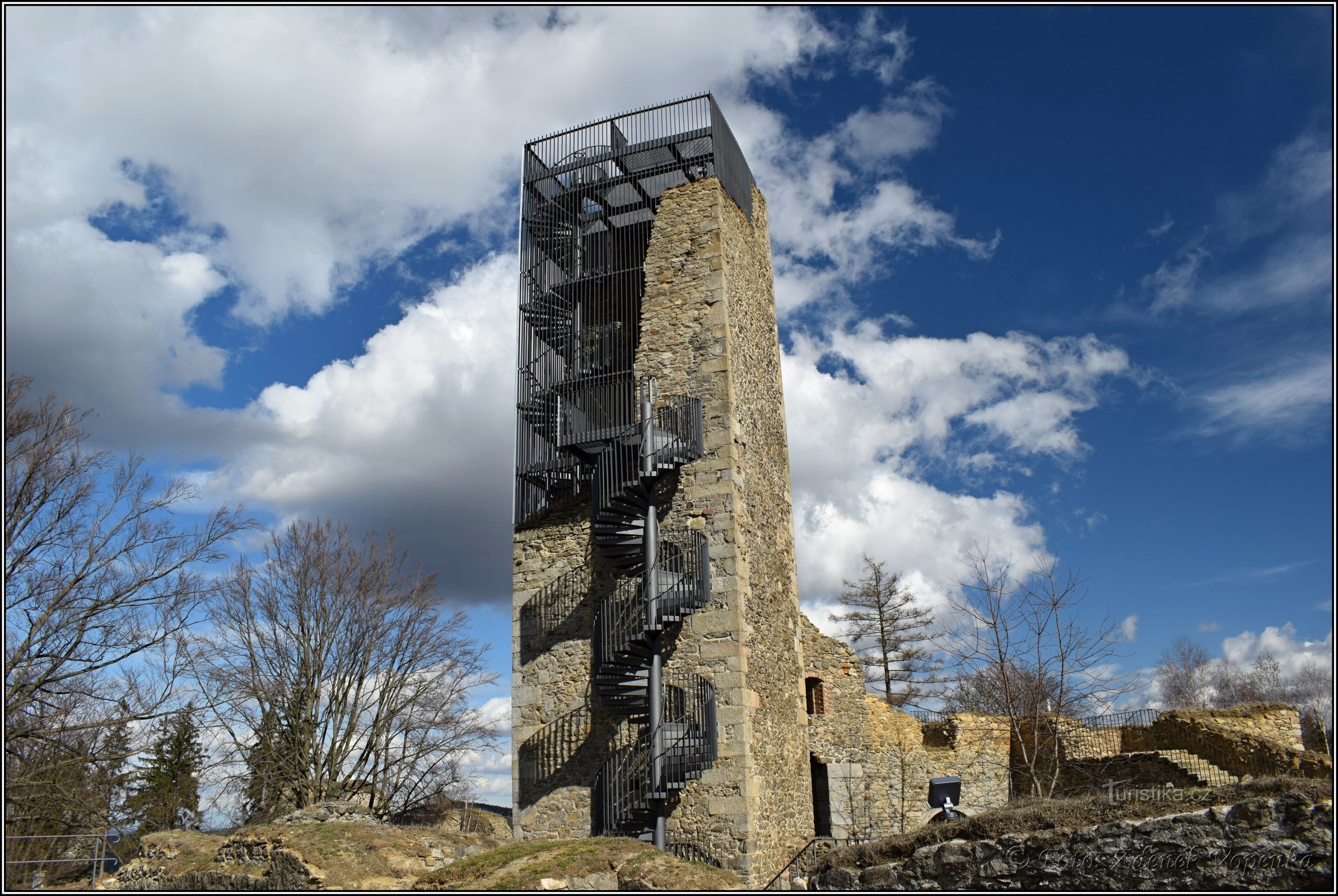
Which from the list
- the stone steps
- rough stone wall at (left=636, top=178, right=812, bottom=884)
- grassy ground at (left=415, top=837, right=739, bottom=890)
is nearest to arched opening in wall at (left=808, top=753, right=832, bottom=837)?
rough stone wall at (left=636, top=178, right=812, bottom=884)

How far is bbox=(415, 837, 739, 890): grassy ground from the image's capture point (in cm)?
1013

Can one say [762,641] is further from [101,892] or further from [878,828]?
[101,892]

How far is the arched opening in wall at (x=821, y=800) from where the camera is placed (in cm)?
1698

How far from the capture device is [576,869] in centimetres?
1030

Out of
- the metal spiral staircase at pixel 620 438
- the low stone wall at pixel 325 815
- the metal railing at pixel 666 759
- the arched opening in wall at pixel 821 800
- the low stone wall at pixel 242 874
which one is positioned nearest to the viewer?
the low stone wall at pixel 242 874

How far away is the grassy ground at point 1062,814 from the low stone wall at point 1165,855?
0.12m

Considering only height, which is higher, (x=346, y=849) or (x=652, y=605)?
(x=652, y=605)

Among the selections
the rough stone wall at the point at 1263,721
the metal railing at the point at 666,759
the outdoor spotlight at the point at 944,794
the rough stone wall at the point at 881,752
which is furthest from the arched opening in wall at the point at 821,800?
the rough stone wall at the point at 1263,721

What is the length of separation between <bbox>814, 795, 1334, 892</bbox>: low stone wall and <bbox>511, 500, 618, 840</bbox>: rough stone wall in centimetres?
597

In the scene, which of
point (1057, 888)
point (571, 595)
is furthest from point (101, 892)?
point (1057, 888)

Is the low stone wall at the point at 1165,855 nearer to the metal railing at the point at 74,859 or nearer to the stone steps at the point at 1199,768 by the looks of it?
the stone steps at the point at 1199,768

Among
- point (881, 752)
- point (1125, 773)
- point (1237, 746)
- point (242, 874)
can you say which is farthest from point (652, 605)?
point (1237, 746)

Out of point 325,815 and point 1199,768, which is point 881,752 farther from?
point 325,815

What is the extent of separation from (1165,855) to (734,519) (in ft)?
23.4
